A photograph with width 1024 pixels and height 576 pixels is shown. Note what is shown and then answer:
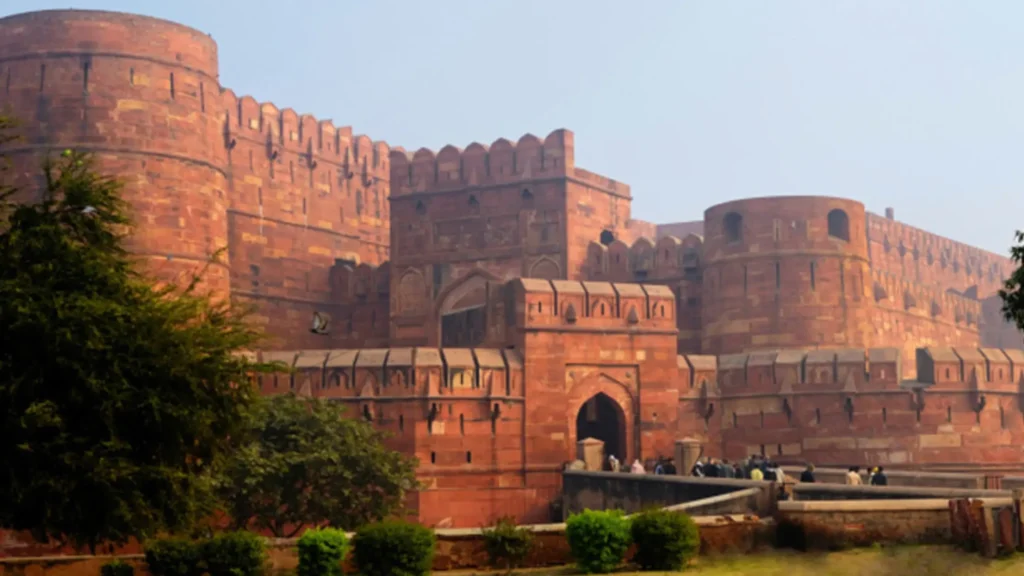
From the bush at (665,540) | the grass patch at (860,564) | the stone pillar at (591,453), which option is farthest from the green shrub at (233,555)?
the stone pillar at (591,453)

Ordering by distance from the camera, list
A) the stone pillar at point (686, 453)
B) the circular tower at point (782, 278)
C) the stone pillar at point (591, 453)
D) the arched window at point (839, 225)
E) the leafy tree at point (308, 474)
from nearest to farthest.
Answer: the leafy tree at point (308, 474)
the stone pillar at point (686, 453)
the stone pillar at point (591, 453)
the circular tower at point (782, 278)
the arched window at point (839, 225)

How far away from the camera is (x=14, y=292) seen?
12555mm

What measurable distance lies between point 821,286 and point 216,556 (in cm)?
2158

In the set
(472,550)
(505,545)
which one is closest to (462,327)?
(472,550)

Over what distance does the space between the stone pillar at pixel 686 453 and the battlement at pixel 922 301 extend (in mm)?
10204

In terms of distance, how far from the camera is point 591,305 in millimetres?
28125

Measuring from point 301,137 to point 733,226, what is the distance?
484 inches

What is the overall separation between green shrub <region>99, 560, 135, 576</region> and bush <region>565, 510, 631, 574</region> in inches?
156

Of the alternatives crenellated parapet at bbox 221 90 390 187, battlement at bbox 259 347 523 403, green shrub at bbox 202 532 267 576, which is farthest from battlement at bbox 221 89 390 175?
green shrub at bbox 202 532 267 576

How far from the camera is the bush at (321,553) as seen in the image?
13234mm

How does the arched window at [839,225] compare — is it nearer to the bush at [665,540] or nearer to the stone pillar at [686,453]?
the stone pillar at [686,453]

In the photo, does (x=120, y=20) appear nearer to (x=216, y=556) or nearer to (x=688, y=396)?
(x=688, y=396)

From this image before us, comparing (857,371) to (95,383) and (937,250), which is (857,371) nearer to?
(95,383)

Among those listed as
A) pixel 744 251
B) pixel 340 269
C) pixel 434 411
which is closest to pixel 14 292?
pixel 434 411
